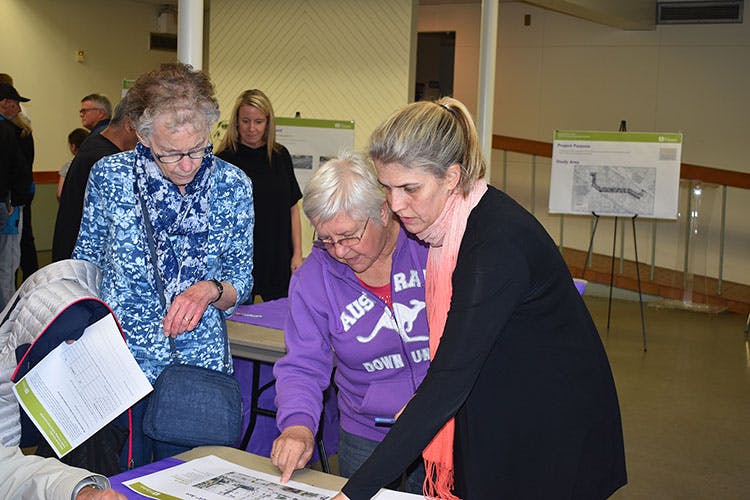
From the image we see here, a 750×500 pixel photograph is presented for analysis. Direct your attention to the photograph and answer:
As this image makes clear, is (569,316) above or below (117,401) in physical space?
above

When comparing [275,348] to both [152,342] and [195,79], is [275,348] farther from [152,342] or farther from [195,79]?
[195,79]

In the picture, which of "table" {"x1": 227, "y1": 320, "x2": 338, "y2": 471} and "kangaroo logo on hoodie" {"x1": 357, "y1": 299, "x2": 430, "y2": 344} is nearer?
"kangaroo logo on hoodie" {"x1": 357, "y1": 299, "x2": 430, "y2": 344}

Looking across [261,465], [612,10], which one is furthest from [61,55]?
[261,465]

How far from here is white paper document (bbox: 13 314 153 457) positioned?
1762 mm

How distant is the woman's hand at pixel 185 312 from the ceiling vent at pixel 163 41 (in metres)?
10.1

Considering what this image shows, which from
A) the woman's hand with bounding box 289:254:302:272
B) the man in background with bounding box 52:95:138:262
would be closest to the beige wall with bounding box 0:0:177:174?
the woman's hand with bounding box 289:254:302:272

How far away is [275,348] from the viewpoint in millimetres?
3080

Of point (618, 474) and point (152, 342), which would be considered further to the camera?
point (152, 342)

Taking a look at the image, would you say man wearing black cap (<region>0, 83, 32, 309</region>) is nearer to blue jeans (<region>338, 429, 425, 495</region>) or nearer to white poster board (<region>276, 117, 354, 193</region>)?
white poster board (<region>276, 117, 354, 193</region>)

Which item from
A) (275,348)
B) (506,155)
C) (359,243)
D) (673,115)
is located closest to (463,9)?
(506,155)

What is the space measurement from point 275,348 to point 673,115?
7.69 meters

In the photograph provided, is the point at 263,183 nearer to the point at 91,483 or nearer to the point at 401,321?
the point at 401,321

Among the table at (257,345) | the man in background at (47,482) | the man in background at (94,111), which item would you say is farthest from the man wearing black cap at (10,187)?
the man in background at (47,482)

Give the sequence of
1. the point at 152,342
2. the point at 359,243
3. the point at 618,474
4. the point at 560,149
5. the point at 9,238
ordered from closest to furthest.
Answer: the point at 618,474 < the point at 359,243 < the point at 152,342 < the point at 9,238 < the point at 560,149
